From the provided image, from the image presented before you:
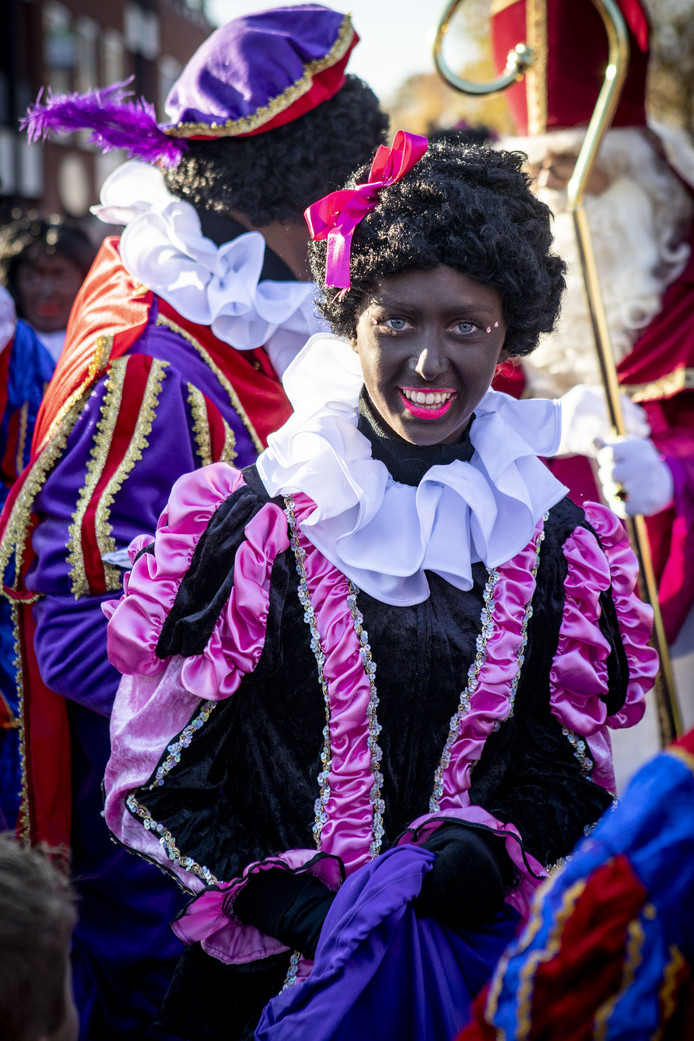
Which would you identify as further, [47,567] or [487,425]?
[47,567]

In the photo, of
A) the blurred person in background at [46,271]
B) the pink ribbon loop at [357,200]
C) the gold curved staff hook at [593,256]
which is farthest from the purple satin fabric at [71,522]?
the blurred person in background at [46,271]

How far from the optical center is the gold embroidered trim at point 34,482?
2.11 metres

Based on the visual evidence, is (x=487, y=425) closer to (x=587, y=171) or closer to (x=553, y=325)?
(x=553, y=325)

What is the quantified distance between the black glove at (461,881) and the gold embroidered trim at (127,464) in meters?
0.87

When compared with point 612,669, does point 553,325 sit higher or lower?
higher

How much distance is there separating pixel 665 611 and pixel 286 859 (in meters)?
1.99

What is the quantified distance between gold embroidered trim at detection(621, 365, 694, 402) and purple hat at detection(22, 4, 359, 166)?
1.39 metres

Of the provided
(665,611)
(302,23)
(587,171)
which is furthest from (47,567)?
(665,611)

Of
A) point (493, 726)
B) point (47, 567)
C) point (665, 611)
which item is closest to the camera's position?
point (493, 726)

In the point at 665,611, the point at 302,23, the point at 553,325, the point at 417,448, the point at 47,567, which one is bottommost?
the point at 665,611

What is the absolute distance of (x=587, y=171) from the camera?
260 centimetres

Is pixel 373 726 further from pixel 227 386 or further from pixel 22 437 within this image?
pixel 22 437

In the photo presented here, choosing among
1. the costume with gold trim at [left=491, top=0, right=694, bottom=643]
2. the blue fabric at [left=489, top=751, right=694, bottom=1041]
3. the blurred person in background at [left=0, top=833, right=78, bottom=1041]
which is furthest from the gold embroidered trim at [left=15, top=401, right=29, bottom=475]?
the blue fabric at [left=489, top=751, right=694, bottom=1041]

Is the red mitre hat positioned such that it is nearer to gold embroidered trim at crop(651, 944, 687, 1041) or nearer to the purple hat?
the purple hat
